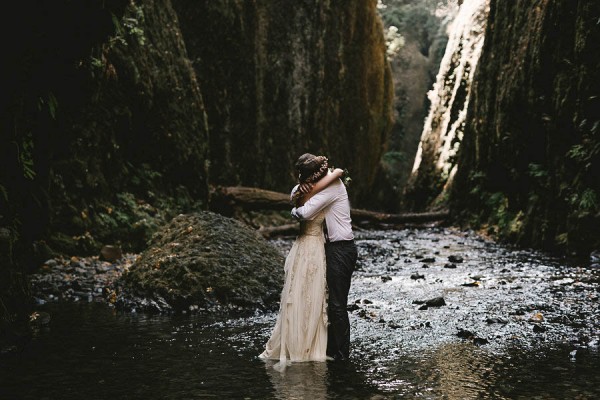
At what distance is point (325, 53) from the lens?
3123cm

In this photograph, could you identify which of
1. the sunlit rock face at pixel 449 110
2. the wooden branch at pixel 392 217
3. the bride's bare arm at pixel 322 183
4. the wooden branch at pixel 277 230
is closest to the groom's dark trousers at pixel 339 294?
the bride's bare arm at pixel 322 183

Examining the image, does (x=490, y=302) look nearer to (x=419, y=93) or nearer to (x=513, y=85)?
(x=513, y=85)

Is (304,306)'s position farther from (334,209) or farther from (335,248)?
(334,209)

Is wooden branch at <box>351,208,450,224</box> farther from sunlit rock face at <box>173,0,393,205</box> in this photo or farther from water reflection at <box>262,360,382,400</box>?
water reflection at <box>262,360,382,400</box>

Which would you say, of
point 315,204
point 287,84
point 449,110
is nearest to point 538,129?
point 315,204

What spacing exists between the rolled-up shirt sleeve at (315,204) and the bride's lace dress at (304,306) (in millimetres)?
137

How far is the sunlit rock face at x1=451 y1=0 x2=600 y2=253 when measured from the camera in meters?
11.6

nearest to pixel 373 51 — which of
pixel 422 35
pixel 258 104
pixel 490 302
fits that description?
pixel 258 104

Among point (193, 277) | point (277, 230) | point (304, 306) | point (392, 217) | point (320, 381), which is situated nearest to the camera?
point (320, 381)

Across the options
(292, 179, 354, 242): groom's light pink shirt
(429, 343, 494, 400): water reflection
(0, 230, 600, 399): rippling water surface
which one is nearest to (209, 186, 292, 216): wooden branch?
(0, 230, 600, 399): rippling water surface

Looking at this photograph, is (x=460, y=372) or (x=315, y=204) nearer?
(x=460, y=372)

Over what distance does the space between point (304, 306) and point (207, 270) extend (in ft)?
9.38

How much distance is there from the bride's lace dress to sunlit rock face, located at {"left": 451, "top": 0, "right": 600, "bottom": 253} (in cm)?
711

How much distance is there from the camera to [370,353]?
5.70 metres
